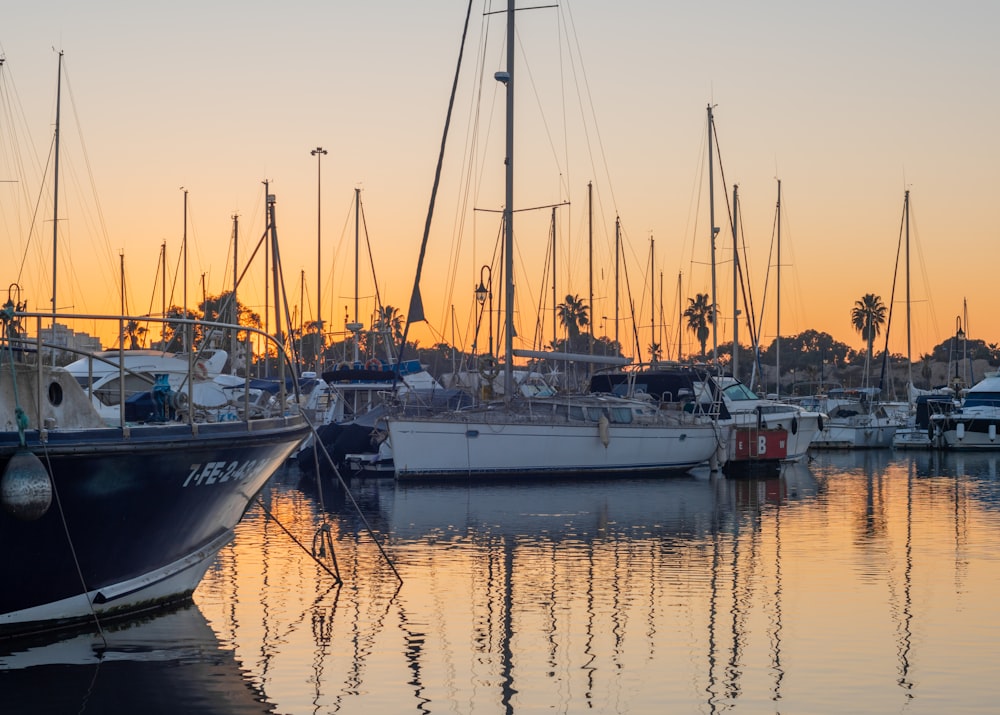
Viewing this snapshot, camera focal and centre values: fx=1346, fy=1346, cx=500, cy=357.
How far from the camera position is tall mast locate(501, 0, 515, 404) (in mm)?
36531

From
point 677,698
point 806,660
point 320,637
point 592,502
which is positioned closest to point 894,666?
point 806,660

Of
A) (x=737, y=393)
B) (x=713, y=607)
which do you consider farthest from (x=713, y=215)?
(x=713, y=607)

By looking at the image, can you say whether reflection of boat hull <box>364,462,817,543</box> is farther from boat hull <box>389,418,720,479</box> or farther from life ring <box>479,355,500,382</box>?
life ring <box>479,355,500,382</box>

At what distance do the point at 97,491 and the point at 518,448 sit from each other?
2309 cm

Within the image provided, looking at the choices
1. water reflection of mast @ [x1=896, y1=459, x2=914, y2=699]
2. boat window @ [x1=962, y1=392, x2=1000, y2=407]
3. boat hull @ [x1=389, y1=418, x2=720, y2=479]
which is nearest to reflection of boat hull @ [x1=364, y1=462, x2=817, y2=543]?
boat hull @ [x1=389, y1=418, x2=720, y2=479]

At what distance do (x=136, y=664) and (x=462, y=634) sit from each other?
342 cm

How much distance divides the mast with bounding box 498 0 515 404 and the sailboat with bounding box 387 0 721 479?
0.09 ft

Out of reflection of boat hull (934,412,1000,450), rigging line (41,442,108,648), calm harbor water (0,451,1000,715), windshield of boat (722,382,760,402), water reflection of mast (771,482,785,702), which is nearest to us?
calm harbor water (0,451,1000,715)

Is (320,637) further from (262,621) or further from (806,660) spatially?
(806,660)

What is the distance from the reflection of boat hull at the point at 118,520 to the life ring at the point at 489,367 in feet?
77.6

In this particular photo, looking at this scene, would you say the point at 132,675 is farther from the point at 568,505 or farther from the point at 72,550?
the point at 568,505

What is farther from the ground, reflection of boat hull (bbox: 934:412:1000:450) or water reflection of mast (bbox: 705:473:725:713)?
reflection of boat hull (bbox: 934:412:1000:450)

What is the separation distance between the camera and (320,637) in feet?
46.3

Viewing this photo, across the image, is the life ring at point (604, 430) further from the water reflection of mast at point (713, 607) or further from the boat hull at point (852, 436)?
the boat hull at point (852, 436)
